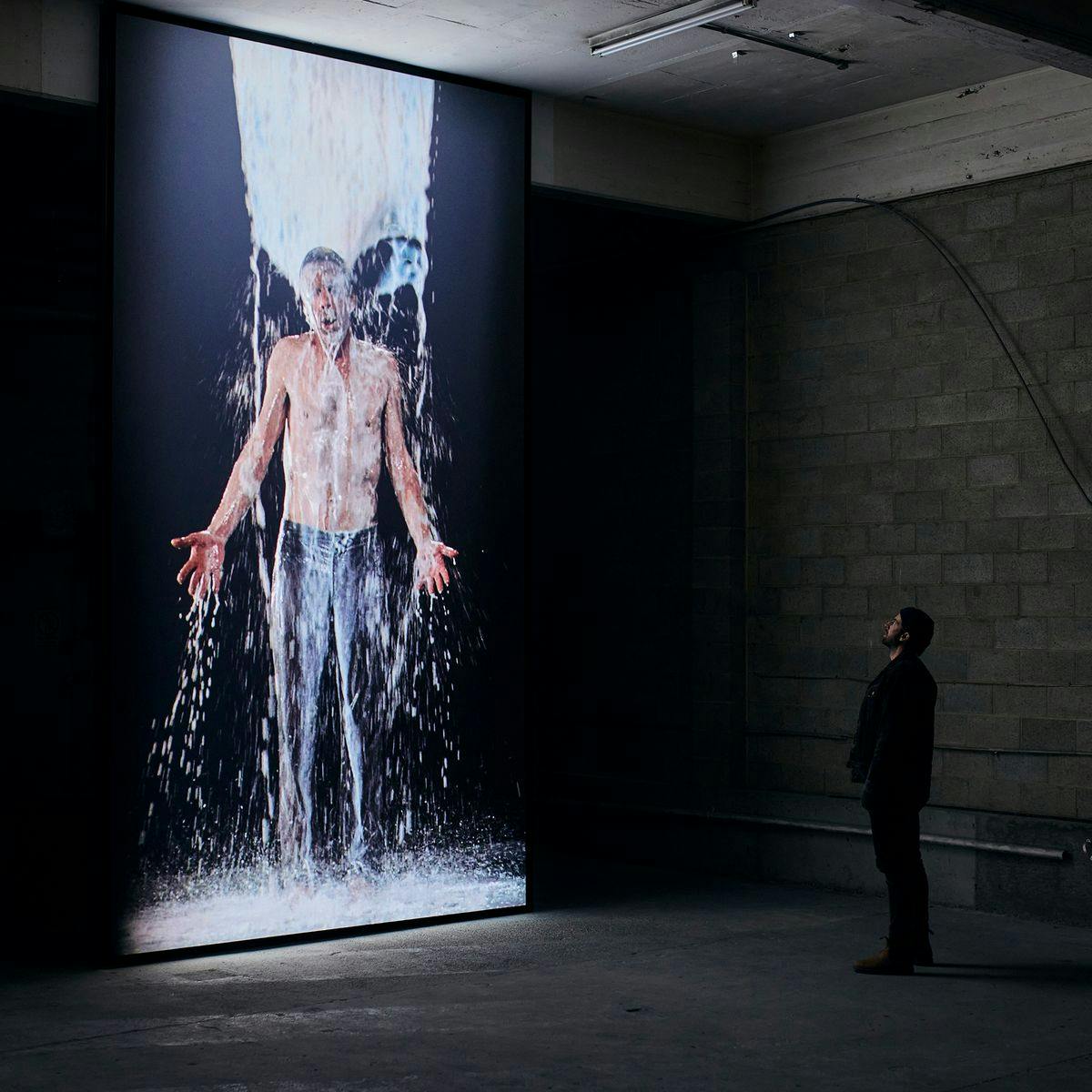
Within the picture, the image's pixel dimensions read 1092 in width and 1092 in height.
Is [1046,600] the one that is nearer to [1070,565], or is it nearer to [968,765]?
[1070,565]

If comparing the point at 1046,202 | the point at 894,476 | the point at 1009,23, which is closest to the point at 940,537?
the point at 894,476

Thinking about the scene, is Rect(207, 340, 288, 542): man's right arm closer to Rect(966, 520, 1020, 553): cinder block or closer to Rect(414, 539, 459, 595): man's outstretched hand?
Rect(414, 539, 459, 595): man's outstretched hand

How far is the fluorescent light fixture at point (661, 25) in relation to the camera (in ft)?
23.1

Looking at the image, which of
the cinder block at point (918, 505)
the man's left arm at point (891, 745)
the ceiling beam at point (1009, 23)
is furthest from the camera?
the cinder block at point (918, 505)

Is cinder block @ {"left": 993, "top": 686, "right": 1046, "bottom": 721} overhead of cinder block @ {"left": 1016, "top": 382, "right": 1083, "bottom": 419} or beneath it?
beneath

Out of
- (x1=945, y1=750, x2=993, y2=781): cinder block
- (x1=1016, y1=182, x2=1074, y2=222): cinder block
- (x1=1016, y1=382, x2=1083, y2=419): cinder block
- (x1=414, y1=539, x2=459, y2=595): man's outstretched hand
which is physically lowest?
(x1=945, y1=750, x2=993, y2=781): cinder block

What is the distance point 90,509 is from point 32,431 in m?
0.67

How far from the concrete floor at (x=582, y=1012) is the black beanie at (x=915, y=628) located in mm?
1438

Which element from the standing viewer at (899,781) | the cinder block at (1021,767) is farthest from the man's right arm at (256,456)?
the cinder block at (1021,767)

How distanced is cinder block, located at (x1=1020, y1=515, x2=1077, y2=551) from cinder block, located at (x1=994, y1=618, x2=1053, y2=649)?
0.39 metres

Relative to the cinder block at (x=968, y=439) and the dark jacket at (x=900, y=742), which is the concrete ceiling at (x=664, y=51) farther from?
the dark jacket at (x=900, y=742)

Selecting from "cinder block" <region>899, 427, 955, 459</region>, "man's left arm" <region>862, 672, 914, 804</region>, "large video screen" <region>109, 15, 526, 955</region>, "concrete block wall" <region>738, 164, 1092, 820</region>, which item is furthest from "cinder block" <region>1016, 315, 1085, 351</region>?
"large video screen" <region>109, 15, 526, 955</region>

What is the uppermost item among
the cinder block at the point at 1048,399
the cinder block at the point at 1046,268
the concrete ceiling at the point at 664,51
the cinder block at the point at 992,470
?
the concrete ceiling at the point at 664,51

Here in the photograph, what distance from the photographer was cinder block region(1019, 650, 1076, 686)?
26.0 ft
